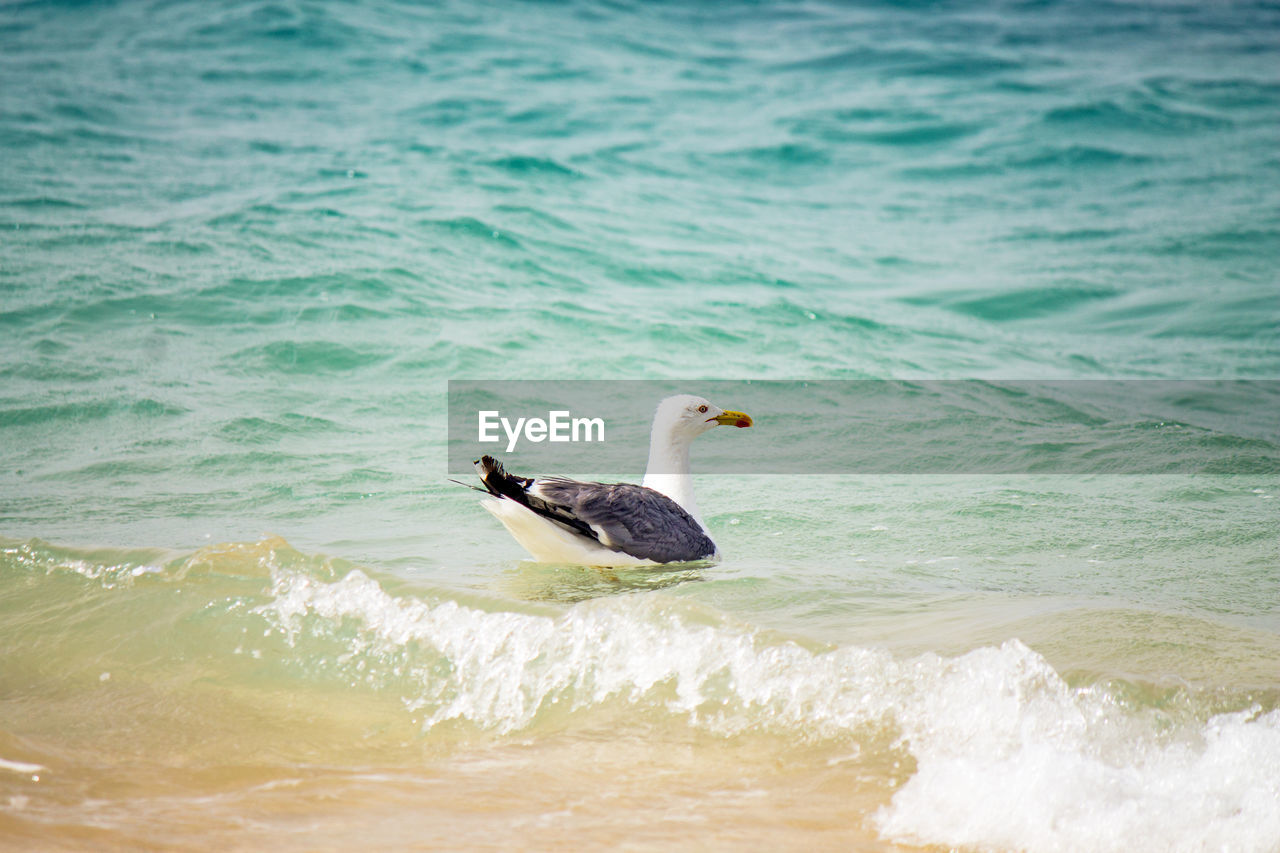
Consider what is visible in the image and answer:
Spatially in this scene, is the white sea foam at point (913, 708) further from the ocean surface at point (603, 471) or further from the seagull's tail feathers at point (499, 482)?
the seagull's tail feathers at point (499, 482)

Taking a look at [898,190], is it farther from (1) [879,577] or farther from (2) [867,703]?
(2) [867,703]

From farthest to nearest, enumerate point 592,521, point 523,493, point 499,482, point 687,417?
point 687,417, point 592,521, point 523,493, point 499,482

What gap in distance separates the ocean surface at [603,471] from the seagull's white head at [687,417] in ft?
2.27

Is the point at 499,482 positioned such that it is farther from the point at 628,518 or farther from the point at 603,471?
the point at 603,471

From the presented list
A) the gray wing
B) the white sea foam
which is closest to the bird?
the gray wing

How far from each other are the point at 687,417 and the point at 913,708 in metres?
3.28

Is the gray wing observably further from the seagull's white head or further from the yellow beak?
the yellow beak

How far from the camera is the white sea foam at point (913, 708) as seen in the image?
368cm

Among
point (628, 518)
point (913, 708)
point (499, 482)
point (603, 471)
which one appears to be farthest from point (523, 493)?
point (603, 471)

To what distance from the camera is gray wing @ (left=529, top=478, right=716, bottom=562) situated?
6355 mm

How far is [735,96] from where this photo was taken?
2512 cm

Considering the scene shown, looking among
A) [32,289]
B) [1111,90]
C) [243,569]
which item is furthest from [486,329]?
[1111,90]

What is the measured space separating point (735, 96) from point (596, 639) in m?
21.8

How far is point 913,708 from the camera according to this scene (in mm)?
4293
